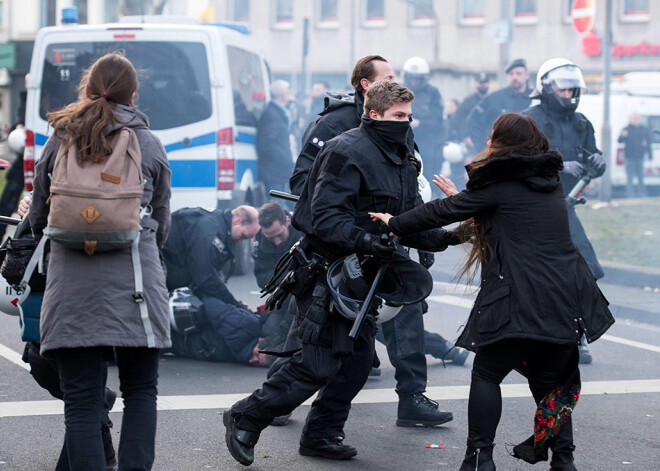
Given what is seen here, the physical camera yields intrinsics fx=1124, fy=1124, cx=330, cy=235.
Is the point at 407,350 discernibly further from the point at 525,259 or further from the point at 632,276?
the point at 632,276

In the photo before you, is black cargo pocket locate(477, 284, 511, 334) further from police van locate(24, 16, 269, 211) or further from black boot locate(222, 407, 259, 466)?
police van locate(24, 16, 269, 211)

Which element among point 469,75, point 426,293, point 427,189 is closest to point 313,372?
point 426,293

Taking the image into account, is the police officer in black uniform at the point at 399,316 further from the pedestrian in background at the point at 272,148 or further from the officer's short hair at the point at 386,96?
the pedestrian in background at the point at 272,148

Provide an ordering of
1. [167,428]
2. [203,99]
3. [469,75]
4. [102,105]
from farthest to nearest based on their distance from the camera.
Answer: [469,75]
[203,99]
[167,428]
[102,105]

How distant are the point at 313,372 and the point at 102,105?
1503mm

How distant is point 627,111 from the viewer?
24.0 metres

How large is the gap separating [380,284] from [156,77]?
240 inches

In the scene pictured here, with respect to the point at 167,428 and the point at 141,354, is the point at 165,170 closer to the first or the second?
the point at 141,354

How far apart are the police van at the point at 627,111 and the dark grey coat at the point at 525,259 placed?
18014 millimetres

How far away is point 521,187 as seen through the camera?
432 cm

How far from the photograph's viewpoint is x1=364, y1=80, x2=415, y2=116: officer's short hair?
15.0 feet

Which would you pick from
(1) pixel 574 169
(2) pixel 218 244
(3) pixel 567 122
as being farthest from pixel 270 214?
(3) pixel 567 122

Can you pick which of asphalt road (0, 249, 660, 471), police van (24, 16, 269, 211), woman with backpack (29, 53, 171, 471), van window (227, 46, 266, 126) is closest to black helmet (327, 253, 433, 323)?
asphalt road (0, 249, 660, 471)

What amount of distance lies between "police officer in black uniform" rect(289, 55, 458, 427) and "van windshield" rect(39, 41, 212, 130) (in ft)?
16.0
